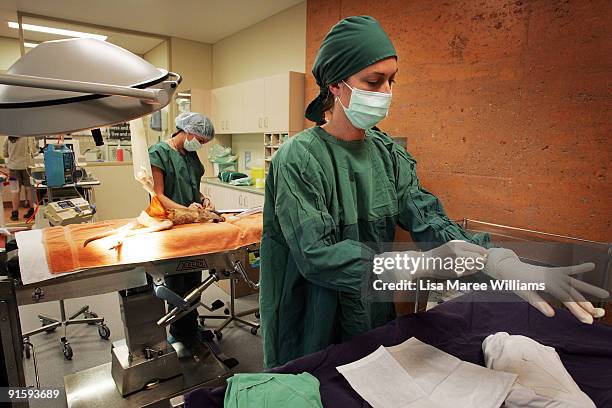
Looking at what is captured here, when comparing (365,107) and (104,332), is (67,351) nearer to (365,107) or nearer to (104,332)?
(104,332)

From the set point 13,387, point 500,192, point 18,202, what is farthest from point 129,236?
point 18,202

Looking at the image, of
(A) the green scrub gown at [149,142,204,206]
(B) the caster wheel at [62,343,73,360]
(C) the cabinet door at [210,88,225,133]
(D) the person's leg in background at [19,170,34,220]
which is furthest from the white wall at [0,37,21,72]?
(B) the caster wheel at [62,343,73,360]

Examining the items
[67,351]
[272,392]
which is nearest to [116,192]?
[67,351]

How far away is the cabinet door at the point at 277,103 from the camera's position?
4.16 metres

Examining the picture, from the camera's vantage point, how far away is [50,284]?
1.76 metres

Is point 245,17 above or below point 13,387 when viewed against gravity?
above

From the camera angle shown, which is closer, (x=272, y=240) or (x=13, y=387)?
(x=272, y=240)

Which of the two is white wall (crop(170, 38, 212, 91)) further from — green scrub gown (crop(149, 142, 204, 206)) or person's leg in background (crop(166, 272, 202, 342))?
person's leg in background (crop(166, 272, 202, 342))

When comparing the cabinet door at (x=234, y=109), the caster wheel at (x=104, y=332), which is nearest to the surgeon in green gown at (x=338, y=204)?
the caster wheel at (x=104, y=332)

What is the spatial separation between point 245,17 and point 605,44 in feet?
12.9

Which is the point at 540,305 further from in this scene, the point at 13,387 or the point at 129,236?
the point at 129,236

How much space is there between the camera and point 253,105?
4.68 m

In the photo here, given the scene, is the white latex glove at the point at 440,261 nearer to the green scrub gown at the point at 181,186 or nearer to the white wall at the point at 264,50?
the green scrub gown at the point at 181,186

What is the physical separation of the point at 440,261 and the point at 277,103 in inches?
143
